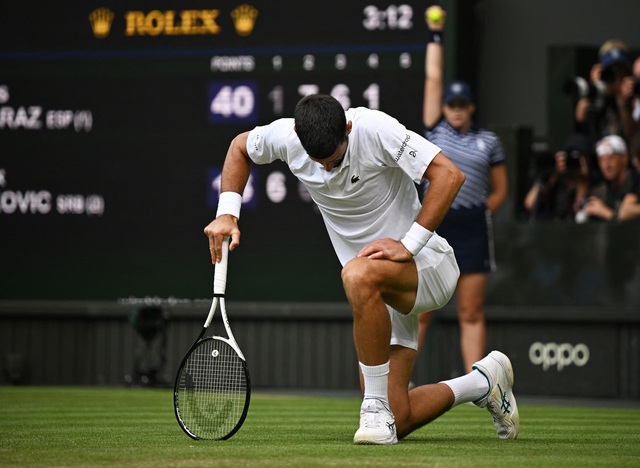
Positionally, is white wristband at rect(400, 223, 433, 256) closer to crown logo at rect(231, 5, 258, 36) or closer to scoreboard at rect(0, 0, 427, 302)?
scoreboard at rect(0, 0, 427, 302)

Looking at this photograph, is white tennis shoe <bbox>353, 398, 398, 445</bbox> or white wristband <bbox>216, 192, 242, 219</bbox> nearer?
white tennis shoe <bbox>353, 398, 398, 445</bbox>

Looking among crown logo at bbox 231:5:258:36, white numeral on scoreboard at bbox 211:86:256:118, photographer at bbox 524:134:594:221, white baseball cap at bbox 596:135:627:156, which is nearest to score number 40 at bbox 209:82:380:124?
white numeral on scoreboard at bbox 211:86:256:118

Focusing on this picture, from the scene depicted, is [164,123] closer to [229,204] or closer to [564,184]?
[564,184]

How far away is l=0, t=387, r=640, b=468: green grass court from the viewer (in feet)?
15.6

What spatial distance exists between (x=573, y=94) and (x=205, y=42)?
2.87m

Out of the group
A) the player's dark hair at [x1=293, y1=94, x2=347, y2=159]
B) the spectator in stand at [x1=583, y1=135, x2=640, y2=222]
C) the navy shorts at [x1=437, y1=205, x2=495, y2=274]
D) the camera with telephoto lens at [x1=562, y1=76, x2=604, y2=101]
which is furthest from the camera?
the camera with telephoto lens at [x1=562, y1=76, x2=604, y2=101]

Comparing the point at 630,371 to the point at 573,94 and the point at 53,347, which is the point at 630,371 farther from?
the point at 53,347

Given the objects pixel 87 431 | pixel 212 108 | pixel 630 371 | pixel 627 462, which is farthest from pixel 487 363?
pixel 212 108

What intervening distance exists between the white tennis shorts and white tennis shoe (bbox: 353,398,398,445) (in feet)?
1.55

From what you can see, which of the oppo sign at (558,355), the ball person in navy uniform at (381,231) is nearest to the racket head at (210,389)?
the ball person in navy uniform at (381,231)

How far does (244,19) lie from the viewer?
1065 centimetres

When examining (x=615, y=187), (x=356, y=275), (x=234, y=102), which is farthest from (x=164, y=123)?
(x=356, y=275)

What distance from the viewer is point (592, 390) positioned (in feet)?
32.9

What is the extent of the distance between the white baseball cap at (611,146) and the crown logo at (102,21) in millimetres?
3769
